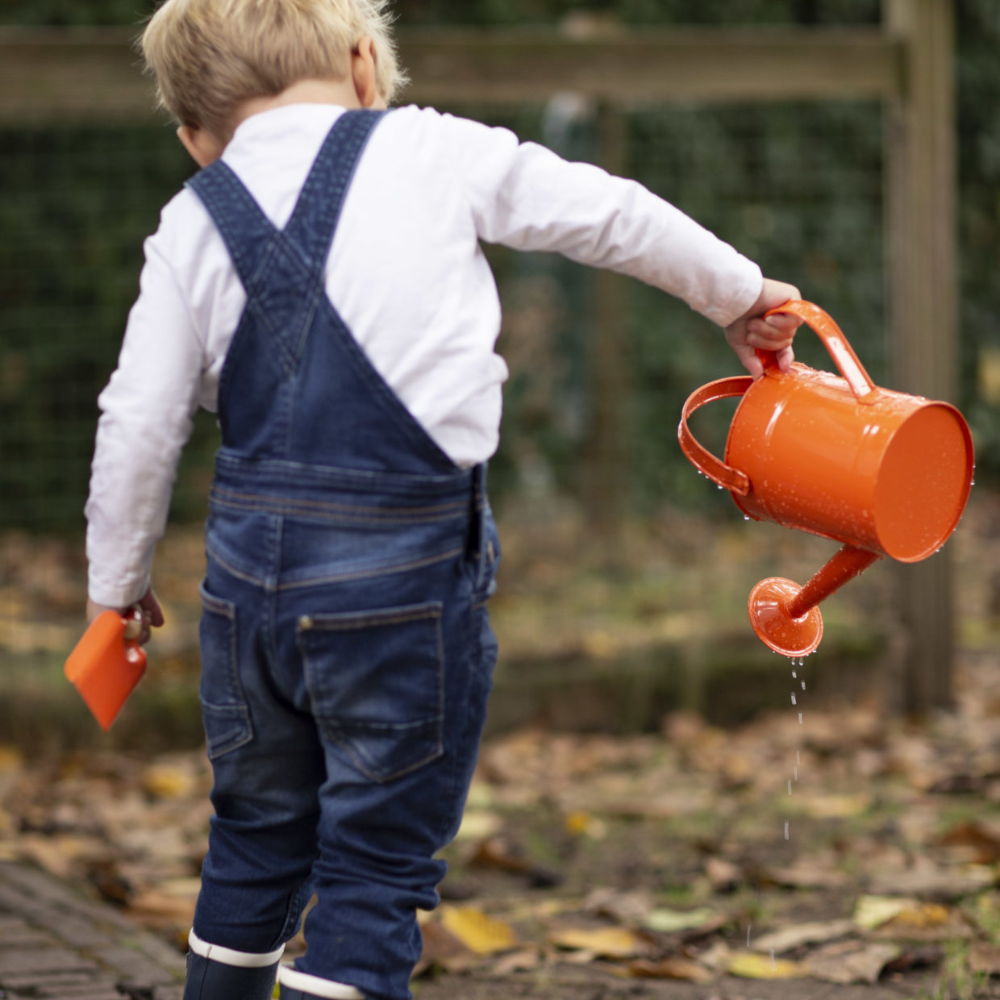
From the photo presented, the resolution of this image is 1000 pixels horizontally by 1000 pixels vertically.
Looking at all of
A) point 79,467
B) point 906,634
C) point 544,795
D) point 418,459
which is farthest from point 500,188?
point 79,467

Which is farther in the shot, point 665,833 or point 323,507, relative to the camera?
point 665,833

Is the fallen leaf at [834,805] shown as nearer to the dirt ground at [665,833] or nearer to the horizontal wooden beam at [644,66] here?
the dirt ground at [665,833]

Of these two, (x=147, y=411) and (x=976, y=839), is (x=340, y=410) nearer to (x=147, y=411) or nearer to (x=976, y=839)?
(x=147, y=411)

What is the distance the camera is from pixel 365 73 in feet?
5.78

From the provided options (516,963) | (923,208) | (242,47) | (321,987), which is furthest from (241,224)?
(923,208)

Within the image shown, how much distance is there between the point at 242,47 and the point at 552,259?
11.7 feet

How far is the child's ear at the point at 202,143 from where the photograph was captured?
1.78m

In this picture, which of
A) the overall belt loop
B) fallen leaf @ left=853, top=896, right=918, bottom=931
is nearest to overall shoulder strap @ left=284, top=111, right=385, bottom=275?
the overall belt loop

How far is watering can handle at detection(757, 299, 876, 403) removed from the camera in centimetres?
173

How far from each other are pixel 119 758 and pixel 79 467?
1241mm

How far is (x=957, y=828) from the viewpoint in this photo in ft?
9.37

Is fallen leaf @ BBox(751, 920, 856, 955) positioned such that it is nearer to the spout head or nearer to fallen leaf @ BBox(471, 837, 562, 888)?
fallen leaf @ BBox(471, 837, 562, 888)

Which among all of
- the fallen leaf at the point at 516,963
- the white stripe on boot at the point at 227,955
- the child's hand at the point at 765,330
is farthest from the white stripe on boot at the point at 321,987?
the child's hand at the point at 765,330

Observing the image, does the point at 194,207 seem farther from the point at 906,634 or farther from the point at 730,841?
the point at 906,634
